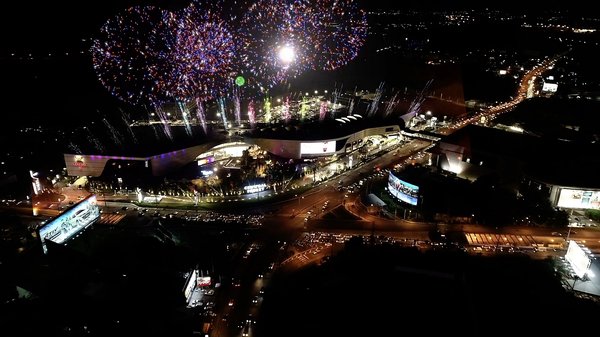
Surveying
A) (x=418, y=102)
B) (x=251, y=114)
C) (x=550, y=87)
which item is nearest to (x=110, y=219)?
(x=251, y=114)

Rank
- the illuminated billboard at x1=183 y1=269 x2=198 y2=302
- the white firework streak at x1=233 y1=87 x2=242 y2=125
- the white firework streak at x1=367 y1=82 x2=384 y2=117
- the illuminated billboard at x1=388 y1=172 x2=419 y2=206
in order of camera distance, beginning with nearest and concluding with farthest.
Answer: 1. the illuminated billboard at x1=183 y1=269 x2=198 y2=302
2. the illuminated billboard at x1=388 y1=172 x2=419 y2=206
3. the white firework streak at x1=233 y1=87 x2=242 y2=125
4. the white firework streak at x1=367 y1=82 x2=384 y2=117

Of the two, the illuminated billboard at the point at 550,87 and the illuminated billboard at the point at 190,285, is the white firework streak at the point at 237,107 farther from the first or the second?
the illuminated billboard at the point at 550,87

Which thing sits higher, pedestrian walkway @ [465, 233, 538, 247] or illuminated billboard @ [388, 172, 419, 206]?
illuminated billboard @ [388, 172, 419, 206]

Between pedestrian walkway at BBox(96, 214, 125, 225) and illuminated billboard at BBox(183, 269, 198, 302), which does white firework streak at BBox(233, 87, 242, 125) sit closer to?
pedestrian walkway at BBox(96, 214, 125, 225)

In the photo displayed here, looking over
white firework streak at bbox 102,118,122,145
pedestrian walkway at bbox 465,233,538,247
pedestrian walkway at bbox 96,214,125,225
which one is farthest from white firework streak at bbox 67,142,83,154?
pedestrian walkway at bbox 465,233,538,247

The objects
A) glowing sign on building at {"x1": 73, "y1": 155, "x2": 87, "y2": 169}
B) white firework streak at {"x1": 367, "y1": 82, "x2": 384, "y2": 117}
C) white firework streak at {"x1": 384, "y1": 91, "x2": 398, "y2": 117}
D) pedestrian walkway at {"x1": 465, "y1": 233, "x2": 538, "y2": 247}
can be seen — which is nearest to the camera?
pedestrian walkway at {"x1": 465, "y1": 233, "x2": 538, "y2": 247}

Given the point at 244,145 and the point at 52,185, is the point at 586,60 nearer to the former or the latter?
the point at 244,145

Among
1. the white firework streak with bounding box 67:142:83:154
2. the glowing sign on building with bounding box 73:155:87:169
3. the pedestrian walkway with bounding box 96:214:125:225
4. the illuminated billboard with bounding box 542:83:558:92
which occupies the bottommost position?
the pedestrian walkway with bounding box 96:214:125:225

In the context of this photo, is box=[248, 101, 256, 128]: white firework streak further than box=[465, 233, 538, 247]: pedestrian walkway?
Yes
